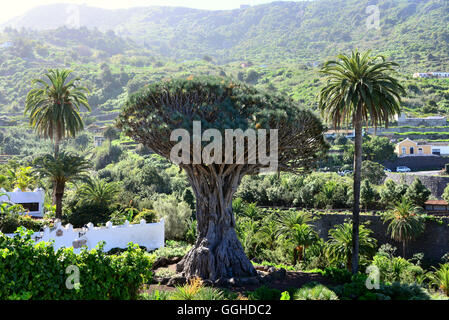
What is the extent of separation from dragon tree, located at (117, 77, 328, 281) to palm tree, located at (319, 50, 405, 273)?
1.90m

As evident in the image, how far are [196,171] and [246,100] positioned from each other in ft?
11.7

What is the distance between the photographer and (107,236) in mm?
24703

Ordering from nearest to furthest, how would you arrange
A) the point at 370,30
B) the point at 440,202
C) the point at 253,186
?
the point at 440,202, the point at 253,186, the point at 370,30

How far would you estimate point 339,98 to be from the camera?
2069 centimetres

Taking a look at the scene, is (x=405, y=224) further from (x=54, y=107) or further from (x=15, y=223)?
(x=54, y=107)

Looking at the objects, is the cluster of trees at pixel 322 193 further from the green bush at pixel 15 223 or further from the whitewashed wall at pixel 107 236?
the green bush at pixel 15 223

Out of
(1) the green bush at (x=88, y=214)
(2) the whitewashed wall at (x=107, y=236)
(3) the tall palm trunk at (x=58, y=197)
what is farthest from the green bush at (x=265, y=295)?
(3) the tall palm trunk at (x=58, y=197)

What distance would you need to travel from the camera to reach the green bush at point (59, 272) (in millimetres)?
10086

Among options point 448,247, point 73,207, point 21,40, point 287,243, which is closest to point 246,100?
point 287,243

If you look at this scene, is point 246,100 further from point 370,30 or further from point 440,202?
point 370,30

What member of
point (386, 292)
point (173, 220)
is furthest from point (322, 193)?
point (386, 292)

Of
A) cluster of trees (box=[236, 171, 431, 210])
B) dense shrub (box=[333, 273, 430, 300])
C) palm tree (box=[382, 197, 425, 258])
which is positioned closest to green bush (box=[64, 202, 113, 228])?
cluster of trees (box=[236, 171, 431, 210])

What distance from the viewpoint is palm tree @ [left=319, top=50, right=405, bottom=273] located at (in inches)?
779

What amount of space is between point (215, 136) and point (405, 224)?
2155cm
